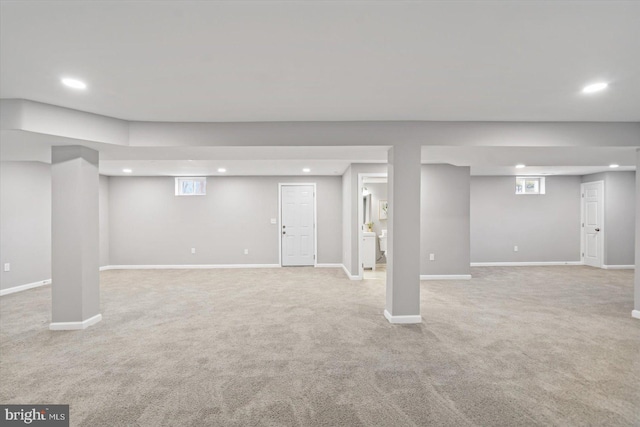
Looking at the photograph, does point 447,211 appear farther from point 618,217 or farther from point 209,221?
point 209,221

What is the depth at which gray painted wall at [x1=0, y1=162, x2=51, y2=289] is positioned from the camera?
18.5ft

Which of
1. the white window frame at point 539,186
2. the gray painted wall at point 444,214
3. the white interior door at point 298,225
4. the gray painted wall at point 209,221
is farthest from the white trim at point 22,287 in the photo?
the white window frame at point 539,186

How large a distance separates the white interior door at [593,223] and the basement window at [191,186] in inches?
385

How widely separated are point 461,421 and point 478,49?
2501 mm

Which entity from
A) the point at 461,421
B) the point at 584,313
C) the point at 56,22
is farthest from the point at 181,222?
the point at 584,313

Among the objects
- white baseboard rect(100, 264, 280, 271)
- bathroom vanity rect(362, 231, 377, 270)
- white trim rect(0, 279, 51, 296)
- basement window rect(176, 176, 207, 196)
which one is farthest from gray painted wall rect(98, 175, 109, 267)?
bathroom vanity rect(362, 231, 377, 270)

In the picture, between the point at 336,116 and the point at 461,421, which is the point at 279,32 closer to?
the point at 336,116

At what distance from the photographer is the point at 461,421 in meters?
2.13

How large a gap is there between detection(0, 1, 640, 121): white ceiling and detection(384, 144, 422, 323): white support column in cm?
66

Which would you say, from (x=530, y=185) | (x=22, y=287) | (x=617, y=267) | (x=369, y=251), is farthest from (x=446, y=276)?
(x=22, y=287)

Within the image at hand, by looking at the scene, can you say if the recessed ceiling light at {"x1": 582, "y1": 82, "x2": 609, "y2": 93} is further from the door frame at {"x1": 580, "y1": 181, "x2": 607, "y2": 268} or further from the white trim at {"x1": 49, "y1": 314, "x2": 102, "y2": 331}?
the door frame at {"x1": 580, "y1": 181, "x2": 607, "y2": 268}

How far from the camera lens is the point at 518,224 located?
8.25 meters

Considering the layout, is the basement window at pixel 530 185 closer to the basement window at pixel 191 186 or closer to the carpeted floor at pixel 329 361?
the carpeted floor at pixel 329 361

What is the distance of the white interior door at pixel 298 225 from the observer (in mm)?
8148
